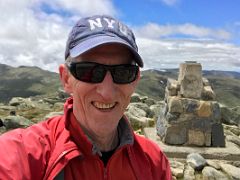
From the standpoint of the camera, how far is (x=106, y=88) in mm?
3066

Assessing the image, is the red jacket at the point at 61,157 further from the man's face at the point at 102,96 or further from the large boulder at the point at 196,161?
the large boulder at the point at 196,161

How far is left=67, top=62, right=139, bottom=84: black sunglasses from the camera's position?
3.02 m

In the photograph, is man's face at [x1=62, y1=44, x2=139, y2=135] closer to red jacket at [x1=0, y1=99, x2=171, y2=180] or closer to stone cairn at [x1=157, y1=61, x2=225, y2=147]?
red jacket at [x1=0, y1=99, x2=171, y2=180]

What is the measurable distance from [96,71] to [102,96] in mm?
206

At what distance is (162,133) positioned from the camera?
1452 centimetres

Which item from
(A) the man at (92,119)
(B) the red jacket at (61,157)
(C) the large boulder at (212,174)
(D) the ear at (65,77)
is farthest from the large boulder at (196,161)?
(D) the ear at (65,77)

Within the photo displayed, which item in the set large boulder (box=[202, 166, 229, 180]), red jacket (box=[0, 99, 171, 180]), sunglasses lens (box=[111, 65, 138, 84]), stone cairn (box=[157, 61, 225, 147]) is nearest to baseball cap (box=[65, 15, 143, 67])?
sunglasses lens (box=[111, 65, 138, 84])

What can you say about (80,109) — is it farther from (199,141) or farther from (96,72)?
(199,141)

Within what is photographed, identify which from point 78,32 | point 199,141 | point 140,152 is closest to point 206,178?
point 199,141

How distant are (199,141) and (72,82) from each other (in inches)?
452

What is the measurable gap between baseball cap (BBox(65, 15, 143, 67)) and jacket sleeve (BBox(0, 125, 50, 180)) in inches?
27.8

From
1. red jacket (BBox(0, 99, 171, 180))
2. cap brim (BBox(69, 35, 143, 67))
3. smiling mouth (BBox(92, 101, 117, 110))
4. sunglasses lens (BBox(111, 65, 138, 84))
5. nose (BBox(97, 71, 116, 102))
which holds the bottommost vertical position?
red jacket (BBox(0, 99, 171, 180))

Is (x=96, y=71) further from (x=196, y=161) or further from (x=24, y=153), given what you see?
(x=196, y=161)

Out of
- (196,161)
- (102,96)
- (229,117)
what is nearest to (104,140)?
(102,96)
